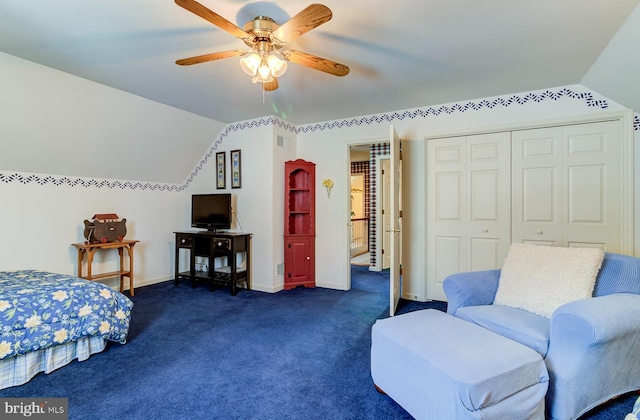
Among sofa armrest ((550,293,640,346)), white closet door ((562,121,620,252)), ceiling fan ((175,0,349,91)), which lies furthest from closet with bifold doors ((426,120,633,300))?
ceiling fan ((175,0,349,91))

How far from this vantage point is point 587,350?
1.54m

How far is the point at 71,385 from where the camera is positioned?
6.40 feet

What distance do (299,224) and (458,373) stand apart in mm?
3329

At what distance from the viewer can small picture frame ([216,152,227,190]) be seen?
4516 mm

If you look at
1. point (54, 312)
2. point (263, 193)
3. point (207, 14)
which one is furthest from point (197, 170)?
point (207, 14)

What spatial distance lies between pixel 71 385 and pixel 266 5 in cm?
261

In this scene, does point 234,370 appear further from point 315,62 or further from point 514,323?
point 315,62

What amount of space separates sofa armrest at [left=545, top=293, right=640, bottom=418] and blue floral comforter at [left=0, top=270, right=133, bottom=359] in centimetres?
286

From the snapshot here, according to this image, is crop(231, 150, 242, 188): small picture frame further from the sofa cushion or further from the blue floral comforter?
the sofa cushion

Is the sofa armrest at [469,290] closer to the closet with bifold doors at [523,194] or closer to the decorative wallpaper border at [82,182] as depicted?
the closet with bifold doors at [523,194]

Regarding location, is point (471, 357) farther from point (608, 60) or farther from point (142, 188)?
point (142, 188)

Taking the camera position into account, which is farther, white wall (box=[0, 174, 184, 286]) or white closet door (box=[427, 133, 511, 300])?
white closet door (box=[427, 133, 511, 300])

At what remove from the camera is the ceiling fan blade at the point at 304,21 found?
4.93ft

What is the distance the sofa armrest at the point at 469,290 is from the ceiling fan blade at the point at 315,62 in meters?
1.69
